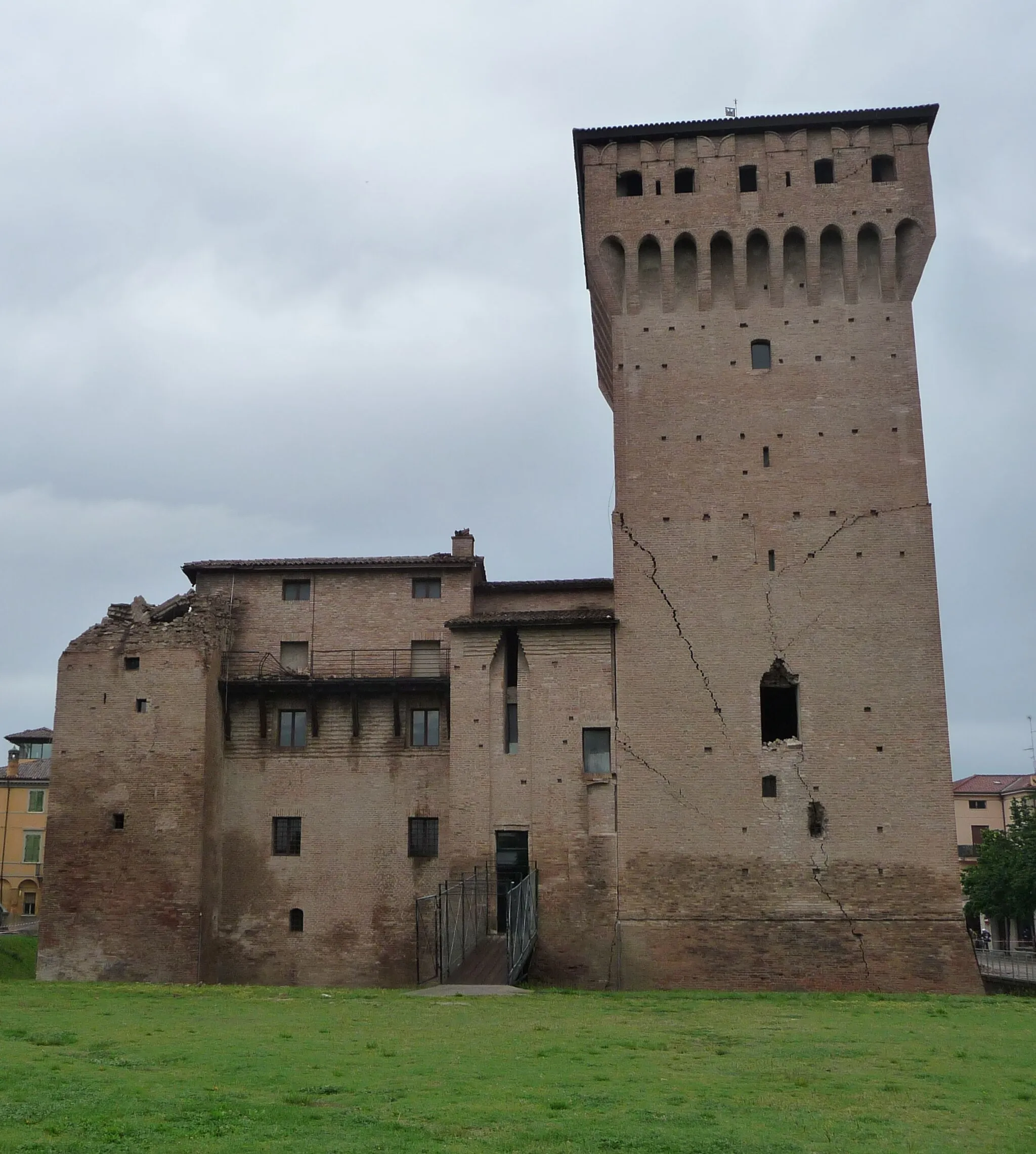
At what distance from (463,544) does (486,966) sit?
12923mm

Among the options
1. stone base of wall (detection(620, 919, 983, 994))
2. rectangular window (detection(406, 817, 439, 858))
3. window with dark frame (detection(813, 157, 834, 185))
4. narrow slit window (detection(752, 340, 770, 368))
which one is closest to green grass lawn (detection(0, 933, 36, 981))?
rectangular window (detection(406, 817, 439, 858))

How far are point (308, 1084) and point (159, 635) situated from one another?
70.2ft

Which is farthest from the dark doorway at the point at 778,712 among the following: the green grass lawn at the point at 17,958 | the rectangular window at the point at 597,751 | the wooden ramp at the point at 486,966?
the green grass lawn at the point at 17,958

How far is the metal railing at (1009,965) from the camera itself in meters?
35.7

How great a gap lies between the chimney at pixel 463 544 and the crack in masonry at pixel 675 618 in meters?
5.12

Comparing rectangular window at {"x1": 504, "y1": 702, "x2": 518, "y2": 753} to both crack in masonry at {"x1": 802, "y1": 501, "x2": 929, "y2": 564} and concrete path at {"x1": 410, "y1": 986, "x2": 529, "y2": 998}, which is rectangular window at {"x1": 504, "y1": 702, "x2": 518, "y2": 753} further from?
crack in masonry at {"x1": 802, "y1": 501, "x2": 929, "y2": 564}

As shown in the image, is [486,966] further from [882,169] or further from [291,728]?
[882,169]

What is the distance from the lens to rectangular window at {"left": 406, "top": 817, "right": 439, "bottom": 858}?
32469 millimetres

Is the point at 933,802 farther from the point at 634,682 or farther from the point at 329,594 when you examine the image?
the point at 329,594

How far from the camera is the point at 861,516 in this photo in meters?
32.1

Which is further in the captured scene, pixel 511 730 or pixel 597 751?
pixel 511 730

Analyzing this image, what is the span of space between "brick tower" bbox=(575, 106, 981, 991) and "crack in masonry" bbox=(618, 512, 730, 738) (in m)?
0.06

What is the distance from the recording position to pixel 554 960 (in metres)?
29.8

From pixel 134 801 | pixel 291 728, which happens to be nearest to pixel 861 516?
pixel 291 728
